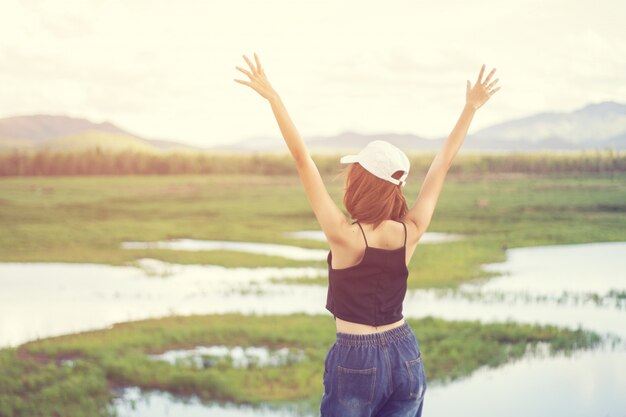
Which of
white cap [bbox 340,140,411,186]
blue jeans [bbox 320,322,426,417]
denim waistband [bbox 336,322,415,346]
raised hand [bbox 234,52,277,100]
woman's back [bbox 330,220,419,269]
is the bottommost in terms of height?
blue jeans [bbox 320,322,426,417]

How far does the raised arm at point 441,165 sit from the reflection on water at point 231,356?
11.2 feet

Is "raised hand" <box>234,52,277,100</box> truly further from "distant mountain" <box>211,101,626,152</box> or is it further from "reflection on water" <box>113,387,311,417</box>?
"distant mountain" <box>211,101,626,152</box>

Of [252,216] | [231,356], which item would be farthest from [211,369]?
[252,216]

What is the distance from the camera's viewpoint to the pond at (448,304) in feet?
15.8

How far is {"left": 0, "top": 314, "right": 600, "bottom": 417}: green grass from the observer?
4.64m

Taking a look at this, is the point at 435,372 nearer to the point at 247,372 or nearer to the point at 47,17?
the point at 247,372

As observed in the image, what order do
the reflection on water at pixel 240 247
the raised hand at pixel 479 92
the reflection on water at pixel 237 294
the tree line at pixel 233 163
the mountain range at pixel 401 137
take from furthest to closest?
the reflection on water at pixel 240 247
the tree line at pixel 233 163
the mountain range at pixel 401 137
the reflection on water at pixel 237 294
the raised hand at pixel 479 92

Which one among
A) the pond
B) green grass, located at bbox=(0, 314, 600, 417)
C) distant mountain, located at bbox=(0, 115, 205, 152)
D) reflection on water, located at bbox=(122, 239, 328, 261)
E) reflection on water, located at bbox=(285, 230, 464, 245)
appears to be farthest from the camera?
reflection on water, located at bbox=(285, 230, 464, 245)

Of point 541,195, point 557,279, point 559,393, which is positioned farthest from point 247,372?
point 541,195

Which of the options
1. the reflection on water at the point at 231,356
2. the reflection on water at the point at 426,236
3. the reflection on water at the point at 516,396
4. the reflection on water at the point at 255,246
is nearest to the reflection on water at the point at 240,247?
the reflection on water at the point at 255,246

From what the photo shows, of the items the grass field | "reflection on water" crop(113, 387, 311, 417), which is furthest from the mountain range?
"reflection on water" crop(113, 387, 311, 417)

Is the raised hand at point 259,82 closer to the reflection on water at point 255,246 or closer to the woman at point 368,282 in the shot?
the woman at point 368,282

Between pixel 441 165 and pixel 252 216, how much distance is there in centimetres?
731

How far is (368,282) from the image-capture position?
5.34 feet
